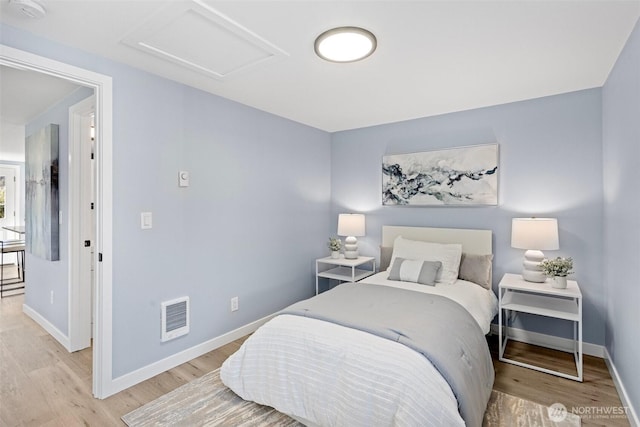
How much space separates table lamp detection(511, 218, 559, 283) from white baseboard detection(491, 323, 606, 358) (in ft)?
2.11

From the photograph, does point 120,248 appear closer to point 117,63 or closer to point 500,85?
point 117,63

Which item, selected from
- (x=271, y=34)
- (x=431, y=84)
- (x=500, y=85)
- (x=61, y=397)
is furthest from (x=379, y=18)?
(x=61, y=397)

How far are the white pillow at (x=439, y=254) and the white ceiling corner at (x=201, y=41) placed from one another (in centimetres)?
214

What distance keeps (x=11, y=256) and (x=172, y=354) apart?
659 cm

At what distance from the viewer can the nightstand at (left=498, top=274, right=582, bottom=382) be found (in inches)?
94.7

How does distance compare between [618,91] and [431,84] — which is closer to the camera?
[618,91]

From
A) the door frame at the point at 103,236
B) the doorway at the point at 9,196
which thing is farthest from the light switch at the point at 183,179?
the doorway at the point at 9,196

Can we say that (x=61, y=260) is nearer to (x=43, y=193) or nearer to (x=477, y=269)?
(x=43, y=193)

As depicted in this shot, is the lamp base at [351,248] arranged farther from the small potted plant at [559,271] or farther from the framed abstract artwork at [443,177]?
the small potted plant at [559,271]

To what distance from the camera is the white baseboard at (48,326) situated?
297 cm

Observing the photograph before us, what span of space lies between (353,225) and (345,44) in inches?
88.4

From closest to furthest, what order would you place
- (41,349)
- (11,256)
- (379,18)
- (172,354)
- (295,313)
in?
1. (379,18)
2. (295,313)
3. (172,354)
4. (41,349)
5. (11,256)

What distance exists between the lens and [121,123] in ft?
7.41

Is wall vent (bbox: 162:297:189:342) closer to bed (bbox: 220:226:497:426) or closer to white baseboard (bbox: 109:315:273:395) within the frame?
white baseboard (bbox: 109:315:273:395)
